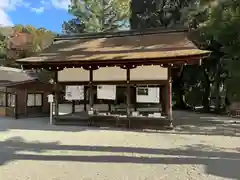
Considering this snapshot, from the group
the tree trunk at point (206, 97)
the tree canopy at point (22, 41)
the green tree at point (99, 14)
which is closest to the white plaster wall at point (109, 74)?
the tree trunk at point (206, 97)

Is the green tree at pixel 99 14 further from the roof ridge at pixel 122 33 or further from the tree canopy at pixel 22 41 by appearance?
the roof ridge at pixel 122 33

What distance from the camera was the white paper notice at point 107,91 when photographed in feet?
46.3

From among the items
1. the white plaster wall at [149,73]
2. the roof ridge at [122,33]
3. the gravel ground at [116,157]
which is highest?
the roof ridge at [122,33]

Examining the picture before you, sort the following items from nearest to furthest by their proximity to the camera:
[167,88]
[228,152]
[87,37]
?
[228,152] → [167,88] → [87,37]

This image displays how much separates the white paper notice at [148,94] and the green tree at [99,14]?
19665mm

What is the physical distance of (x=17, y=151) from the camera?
8055 mm

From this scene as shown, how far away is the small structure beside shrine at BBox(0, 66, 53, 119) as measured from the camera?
1972 centimetres

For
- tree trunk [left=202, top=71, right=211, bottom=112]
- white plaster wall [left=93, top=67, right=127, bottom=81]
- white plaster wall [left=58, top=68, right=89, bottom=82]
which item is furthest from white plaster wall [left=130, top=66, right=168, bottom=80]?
tree trunk [left=202, top=71, right=211, bottom=112]

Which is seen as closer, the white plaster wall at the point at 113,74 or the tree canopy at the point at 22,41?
the white plaster wall at the point at 113,74

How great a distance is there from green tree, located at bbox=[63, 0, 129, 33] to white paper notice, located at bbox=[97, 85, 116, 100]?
62.2 ft

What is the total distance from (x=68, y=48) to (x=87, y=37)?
153 centimetres

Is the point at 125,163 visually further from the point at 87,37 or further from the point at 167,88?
the point at 87,37

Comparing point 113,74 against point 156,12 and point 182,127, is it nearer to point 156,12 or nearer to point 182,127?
point 182,127

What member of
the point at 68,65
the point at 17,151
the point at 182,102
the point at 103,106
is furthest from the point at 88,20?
the point at 17,151
